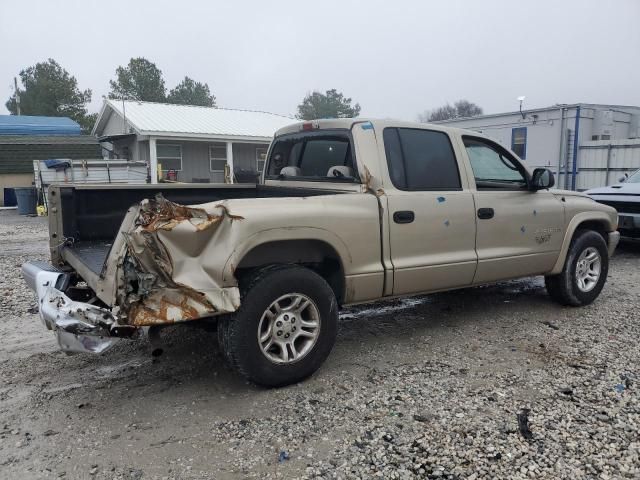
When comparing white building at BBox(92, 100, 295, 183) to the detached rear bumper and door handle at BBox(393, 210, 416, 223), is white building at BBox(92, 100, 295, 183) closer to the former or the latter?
door handle at BBox(393, 210, 416, 223)

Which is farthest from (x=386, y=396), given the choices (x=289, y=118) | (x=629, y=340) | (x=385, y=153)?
(x=289, y=118)

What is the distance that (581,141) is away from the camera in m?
14.7

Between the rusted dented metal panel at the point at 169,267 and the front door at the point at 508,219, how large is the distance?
2.51m

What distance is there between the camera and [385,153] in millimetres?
4297

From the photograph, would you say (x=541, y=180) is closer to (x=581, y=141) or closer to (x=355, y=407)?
(x=355, y=407)

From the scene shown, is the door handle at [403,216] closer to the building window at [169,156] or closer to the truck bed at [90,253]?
the truck bed at [90,253]

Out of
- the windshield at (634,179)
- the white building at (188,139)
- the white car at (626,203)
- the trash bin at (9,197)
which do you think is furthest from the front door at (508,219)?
the trash bin at (9,197)

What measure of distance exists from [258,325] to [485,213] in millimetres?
2423

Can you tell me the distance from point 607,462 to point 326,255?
7.10ft

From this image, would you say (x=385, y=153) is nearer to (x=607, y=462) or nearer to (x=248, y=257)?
(x=248, y=257)

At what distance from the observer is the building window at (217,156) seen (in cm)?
2261

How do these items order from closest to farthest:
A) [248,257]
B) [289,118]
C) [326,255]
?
[248,257], [326,255], [289,118]

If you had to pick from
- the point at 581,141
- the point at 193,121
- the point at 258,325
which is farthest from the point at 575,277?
the point at 193,121

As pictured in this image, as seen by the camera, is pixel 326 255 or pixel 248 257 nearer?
pixel 248 257
